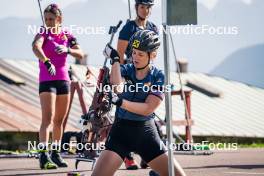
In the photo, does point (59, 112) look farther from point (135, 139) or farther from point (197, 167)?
point (135, 139)

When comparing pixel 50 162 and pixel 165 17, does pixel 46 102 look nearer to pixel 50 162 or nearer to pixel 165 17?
pixel 50 162

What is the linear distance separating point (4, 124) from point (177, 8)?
15775 mm

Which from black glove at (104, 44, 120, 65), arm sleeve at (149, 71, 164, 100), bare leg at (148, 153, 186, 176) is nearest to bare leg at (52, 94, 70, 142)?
black glove at (104, 44, 120, 65)

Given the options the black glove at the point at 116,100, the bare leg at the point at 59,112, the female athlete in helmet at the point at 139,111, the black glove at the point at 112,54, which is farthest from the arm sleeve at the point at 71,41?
the black glove at the point at 116,100

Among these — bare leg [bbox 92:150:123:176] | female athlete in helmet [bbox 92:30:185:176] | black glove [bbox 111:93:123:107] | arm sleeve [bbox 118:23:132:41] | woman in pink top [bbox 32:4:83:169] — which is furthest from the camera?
woman in pink top [bbox 32:4:83:169]

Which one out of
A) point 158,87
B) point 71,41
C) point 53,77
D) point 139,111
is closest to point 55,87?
point 53,77

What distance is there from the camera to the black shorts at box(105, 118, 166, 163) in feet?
23.0

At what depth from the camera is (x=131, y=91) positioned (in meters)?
7.12

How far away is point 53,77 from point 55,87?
0.15 metres

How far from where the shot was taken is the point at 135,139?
7.02 metres

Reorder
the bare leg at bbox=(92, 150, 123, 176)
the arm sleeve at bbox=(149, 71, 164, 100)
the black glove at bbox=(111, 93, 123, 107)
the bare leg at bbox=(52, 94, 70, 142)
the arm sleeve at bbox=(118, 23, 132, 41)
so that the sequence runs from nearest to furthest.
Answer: the black glove at bbox=(111, 93, 123, 107)
the bare leg at bbox=(92, 150, 123, 176)
the arm sleeve at bbox=(149, 71, 164, 100)
the arm sleeve at bbox=(118, 23, 132, 41)
the bare leg at bbox=(52, 94, 70, 142)

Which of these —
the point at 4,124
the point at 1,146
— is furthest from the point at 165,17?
the point at 4,124

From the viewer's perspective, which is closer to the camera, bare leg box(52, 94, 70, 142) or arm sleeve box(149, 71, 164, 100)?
arm sleeve box(149, 71, 164, 100)

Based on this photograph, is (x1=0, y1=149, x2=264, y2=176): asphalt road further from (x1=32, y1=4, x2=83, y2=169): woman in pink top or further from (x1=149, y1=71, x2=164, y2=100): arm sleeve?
(x1=149, y1=71, x2=164, y2=100): arm sleeve
